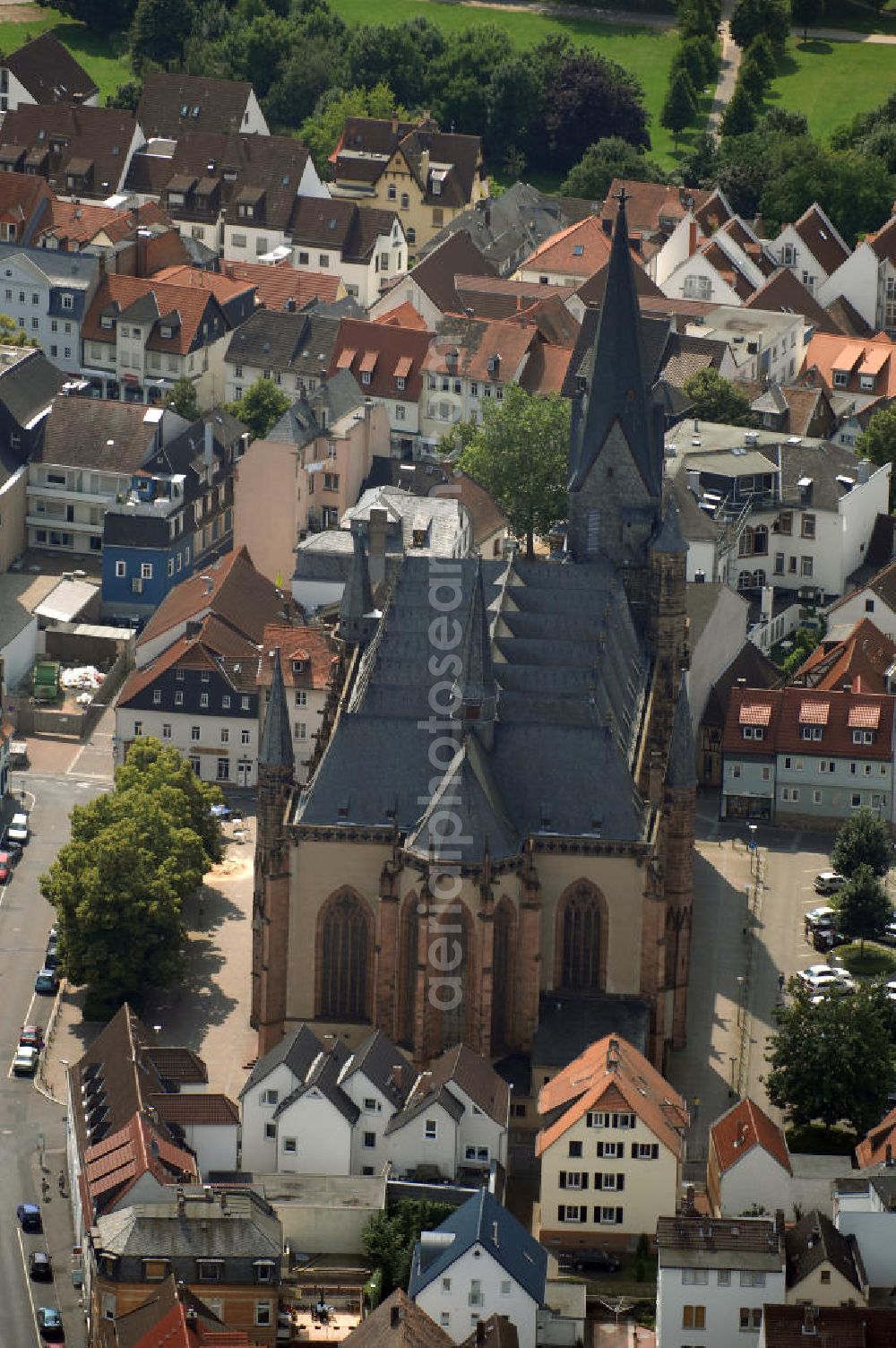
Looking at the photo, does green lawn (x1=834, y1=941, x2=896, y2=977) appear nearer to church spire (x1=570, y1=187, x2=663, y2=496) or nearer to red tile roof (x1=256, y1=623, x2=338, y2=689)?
church spire (x1=570, y1=187, x2=663, y2=496)

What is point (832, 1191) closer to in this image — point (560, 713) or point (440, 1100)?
point (440, 1100)

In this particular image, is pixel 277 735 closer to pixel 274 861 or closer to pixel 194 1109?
pixel 274 861

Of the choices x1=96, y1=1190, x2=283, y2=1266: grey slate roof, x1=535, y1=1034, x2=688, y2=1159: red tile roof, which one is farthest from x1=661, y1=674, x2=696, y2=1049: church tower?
x1=96, y1=1190, x2=283, y2=1266: grey slate roof

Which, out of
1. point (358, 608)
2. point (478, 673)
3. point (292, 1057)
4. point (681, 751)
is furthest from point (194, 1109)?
point (358, 608)

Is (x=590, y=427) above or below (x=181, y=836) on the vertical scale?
above

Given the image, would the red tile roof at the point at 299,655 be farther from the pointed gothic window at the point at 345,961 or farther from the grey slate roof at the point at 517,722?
the pointed gothic window at the point at 345,961

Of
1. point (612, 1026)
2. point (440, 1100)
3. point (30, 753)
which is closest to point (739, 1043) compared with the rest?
point (612, 1026)
